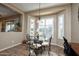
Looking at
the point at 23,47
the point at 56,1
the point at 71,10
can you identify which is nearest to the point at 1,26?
the point at 23,47

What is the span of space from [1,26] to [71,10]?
59.3 inches

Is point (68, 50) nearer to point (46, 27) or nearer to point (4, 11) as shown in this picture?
point (46, 27)

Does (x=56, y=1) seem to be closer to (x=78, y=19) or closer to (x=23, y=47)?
(x=78, y=19)

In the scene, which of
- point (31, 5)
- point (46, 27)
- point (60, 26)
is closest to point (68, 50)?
point (60, 26)

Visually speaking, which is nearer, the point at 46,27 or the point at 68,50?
the point at 68,50

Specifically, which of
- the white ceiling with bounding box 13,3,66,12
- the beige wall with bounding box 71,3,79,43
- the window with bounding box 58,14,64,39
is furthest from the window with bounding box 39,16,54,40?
the beige wall with bounding box 71,3,79,43

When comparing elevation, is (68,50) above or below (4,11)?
below

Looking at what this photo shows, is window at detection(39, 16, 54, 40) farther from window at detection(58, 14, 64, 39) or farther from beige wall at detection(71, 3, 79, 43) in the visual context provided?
beige wall at detection(71, 3, 79, 43)

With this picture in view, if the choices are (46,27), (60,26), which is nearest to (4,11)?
(46,27)

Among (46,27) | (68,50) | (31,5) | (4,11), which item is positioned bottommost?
(68,50)

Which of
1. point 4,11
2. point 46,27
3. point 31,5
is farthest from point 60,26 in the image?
point 4,11

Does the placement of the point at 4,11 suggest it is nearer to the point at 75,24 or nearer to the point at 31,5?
the point at 31,5

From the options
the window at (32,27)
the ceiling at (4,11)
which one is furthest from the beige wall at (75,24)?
the ceiling at (4,11)

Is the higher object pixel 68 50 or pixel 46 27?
pixel 46 27
